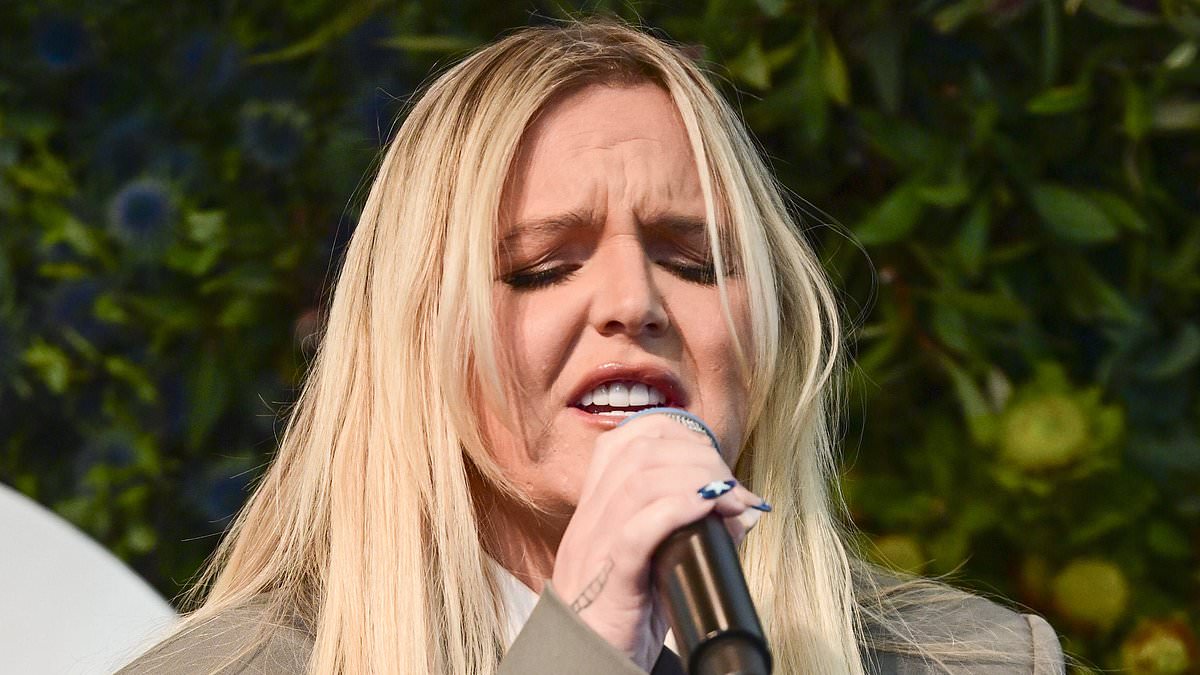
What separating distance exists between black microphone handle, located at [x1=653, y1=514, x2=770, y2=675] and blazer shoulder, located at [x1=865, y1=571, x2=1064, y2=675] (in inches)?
19.2

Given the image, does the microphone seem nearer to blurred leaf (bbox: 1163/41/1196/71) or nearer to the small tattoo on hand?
the small tattoo on hand

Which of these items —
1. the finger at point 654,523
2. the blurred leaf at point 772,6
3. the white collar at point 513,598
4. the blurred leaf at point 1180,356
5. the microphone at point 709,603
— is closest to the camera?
the microphone at point 709,603

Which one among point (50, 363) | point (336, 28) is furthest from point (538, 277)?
point (50, 363)

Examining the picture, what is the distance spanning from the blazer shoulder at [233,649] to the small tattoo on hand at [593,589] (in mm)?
312

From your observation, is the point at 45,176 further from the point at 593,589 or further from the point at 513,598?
the point at 593,589

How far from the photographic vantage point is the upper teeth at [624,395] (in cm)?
109

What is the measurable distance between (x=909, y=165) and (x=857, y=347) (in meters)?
0.21

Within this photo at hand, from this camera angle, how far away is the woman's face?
42.9 inches

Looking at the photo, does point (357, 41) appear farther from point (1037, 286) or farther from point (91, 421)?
point (1037, 286)

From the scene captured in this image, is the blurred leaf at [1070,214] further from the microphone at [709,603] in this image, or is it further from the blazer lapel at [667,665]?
the microphone at [709,603]

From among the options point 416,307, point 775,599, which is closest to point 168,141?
point 416,307

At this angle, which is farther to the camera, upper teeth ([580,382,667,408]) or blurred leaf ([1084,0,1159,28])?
blurred leaf ([1084,0,1159,28])

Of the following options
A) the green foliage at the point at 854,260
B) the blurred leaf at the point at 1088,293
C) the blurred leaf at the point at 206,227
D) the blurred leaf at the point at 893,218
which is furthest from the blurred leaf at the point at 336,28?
the blurred leaf at the point at 1088,293

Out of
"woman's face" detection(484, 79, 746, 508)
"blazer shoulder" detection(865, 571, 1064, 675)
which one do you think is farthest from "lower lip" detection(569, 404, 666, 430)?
"blazer shoulder" detection(865, 571, 1064, 675)
